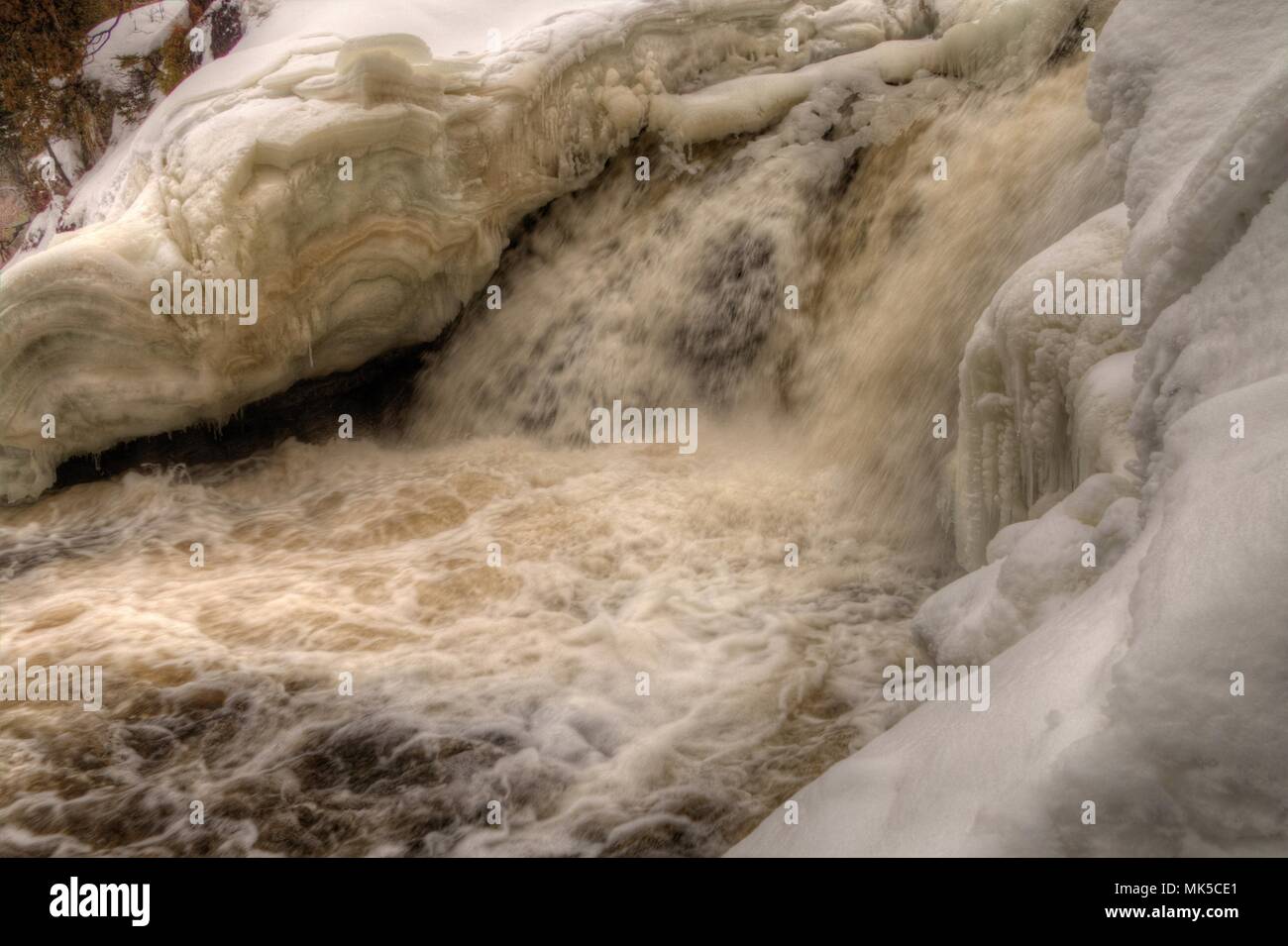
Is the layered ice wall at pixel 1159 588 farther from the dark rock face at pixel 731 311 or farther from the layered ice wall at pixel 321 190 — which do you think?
the layered ice wall at pixel 321 190

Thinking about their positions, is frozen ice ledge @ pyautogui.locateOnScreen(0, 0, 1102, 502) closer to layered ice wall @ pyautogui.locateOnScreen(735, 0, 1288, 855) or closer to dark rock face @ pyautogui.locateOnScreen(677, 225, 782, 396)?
dark rock face @ pyautogui.locateOnScreen(677, 225, 782, 396)

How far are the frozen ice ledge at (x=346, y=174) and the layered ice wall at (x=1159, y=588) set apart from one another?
316 cm

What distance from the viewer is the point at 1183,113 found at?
6.84 feet

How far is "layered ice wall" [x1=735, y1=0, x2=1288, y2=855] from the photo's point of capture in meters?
1.07

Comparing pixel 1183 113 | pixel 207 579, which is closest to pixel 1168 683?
pixel 1183 113

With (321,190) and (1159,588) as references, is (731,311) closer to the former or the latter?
(321,190)

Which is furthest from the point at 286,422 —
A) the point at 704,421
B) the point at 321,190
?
the point at 704,421

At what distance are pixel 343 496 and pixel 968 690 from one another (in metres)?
4.08

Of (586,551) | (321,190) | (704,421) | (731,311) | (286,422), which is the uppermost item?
(321,190)

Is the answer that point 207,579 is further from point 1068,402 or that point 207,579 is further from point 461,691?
point 1068,402

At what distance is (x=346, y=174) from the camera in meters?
5.00

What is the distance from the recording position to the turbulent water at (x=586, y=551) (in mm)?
2713

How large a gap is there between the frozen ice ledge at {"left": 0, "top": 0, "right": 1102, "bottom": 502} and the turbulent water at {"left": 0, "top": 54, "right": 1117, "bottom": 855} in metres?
0.27

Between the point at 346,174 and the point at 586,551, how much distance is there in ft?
7.81
